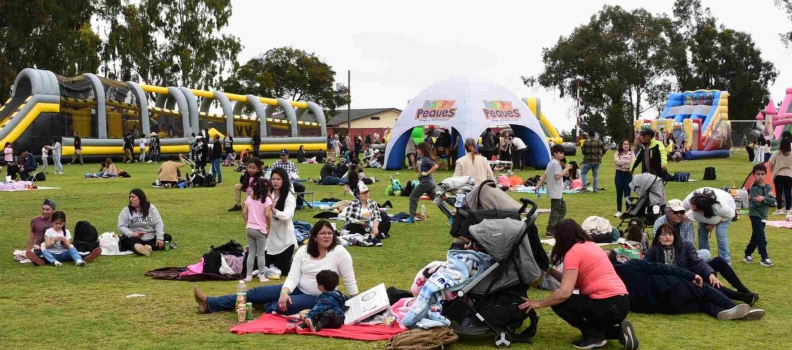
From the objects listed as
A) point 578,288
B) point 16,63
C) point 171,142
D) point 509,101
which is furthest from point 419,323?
point 16,63

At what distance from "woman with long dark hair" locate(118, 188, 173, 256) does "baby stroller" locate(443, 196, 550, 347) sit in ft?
20.6

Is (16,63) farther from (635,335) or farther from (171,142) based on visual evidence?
(635,335)

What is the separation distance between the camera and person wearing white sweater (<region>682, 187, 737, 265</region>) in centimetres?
1035

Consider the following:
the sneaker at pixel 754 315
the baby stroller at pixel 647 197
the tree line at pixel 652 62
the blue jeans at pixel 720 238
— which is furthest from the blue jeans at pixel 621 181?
the tree line at pixel 652 62

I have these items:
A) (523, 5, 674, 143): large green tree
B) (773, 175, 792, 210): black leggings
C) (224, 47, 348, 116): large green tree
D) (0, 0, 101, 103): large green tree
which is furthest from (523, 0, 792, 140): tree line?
(773, 175, 792, 210): black leggings

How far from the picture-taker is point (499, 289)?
24.1 ft

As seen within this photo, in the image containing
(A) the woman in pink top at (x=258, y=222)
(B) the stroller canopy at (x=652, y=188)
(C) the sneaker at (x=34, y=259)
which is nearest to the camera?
(A) the woman in pink top at (x=258, y=222)

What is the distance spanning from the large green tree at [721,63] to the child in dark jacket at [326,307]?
214 feet

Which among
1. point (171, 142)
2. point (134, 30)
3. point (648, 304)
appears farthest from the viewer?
point (134, 30)

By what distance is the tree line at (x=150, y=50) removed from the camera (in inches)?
1993

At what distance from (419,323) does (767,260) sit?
6.08 meters

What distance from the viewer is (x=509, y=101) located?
110ft

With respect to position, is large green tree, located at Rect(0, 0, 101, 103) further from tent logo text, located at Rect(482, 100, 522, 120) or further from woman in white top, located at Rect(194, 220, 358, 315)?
woman in white top, located at Rect(194, 220, 358, 315)

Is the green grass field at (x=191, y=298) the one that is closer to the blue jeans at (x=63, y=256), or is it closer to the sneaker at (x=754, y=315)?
the sneaker at (x=754, y=315)
